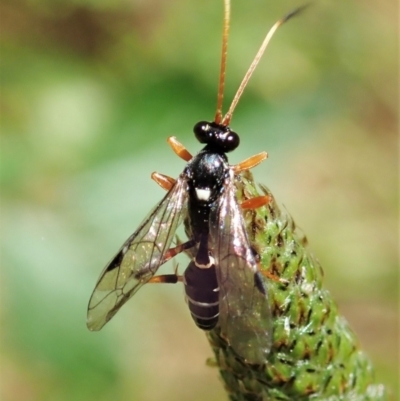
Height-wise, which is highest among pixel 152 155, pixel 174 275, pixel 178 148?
pixel 152 155

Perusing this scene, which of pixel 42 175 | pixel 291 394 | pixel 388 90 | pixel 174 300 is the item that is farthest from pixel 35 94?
pixel 291 394

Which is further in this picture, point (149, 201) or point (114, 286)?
point (149, 201)

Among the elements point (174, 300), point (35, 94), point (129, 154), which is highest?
point (35, 94)

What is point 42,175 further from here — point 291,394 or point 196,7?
point 291,394

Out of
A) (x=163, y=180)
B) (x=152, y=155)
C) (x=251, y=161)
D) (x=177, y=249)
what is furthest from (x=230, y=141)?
(x=152, y=155)

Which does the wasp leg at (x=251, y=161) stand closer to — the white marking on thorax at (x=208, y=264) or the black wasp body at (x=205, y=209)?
the black wasp body at (x=205, y=209)

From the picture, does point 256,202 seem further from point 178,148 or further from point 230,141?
point 178,148

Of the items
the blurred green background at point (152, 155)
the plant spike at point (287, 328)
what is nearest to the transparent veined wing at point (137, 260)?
the plant spike at point (287, 328)
